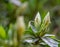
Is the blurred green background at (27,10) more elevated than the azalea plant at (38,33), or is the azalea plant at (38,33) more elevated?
the blurred green background at (27,10)

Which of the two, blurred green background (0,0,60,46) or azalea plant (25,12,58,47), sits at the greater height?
blurred green background (0,0,60,46)

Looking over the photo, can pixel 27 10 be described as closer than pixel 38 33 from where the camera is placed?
No

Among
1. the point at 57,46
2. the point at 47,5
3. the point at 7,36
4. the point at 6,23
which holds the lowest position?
the point at 57,46

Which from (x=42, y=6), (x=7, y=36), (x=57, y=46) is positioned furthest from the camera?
(x=42, y=6)

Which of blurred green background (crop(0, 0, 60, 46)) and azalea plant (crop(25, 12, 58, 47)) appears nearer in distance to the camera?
azalea plant (crop(25, 12, 58, 47))

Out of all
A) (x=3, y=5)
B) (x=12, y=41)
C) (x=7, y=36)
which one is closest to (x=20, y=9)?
(x=3, y=5)

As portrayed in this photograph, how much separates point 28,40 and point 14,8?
2.28 feet

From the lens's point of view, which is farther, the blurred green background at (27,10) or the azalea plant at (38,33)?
the blurred green background at (27,10)

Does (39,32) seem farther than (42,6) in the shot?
No

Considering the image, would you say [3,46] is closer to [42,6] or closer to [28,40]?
[28,40]

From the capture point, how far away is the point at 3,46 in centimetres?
97

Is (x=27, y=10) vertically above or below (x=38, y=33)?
above

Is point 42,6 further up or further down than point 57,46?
further up

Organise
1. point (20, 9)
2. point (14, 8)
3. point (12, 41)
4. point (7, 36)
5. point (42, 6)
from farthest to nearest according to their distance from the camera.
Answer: point (42, 6) < point (14, 8) < point (20, 9) < point (7, 36) < point (12, 41)
